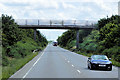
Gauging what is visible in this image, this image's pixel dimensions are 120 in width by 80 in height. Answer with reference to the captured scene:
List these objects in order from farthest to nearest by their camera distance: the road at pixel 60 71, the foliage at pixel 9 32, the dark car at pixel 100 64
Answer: the foliage at pixel 9 32, the dark car at pixel 100 64, the road at pixel 60 71

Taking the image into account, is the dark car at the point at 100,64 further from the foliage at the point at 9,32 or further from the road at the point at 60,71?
the foliage at the point at 9,32

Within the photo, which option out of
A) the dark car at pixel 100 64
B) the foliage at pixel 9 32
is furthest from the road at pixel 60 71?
the foliage at pixel 9 32

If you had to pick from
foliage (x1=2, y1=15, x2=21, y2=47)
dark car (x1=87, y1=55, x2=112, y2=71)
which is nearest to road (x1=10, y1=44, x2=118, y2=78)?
dark car (x1=87, y1=55, x2=112, y2=71)

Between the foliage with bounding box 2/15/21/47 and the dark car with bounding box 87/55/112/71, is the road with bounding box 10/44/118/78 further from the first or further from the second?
the foliage with bounding box 2/15/21/47

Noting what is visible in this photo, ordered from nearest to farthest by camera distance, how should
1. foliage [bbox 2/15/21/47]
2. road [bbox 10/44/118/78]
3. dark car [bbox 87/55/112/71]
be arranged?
road [bbox 10/44/118/78], dark car [bbox 87/55/112/71], foliage [bbox 2/15/21/47]

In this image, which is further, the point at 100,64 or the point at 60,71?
the point at 100,64

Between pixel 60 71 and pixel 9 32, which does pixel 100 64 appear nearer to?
pixel 60 71

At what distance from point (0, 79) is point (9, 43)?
29561 millimetres

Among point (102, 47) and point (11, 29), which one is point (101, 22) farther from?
point (11, 29)

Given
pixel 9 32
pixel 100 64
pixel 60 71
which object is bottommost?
pixel 60 71

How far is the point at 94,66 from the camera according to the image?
1981cm

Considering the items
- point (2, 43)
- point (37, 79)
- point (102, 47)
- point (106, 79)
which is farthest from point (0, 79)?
point (102, 47)

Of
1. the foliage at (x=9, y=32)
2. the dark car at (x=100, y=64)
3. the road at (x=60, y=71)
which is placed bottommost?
the road at (x=60, y=71)

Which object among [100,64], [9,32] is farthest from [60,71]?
[9,32]
